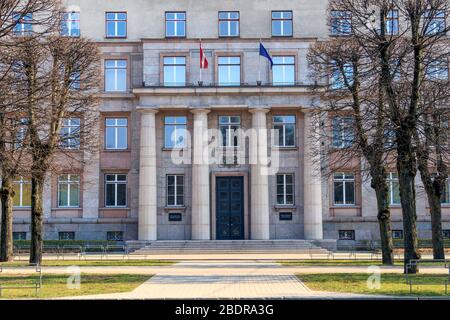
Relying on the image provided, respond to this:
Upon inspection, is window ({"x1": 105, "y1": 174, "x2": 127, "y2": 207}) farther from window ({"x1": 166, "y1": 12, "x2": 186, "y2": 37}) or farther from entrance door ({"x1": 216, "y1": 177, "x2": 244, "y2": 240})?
window ({"x1": 166, "y1": 12, "x2": 186, "y2": 37})

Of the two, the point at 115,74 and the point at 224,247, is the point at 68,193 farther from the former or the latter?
the point at 224,247

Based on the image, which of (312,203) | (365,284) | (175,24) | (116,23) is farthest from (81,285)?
(116,23)

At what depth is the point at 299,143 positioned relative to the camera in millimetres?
47000

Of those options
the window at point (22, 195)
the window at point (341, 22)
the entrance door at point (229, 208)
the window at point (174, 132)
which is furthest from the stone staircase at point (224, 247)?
the window at point (341, 22)

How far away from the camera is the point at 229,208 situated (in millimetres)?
46812

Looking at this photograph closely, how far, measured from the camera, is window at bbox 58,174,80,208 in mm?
48000

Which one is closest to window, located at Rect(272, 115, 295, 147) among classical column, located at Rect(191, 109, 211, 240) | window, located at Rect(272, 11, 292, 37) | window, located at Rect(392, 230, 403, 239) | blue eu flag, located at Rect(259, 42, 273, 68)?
blue eu flag, located at Rect(259, 42, 273, 68)

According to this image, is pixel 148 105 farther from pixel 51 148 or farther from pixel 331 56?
pixel 331 56

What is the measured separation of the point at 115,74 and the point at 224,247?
15962 mm

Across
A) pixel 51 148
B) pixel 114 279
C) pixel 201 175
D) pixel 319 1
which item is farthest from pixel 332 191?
pixel 114 279

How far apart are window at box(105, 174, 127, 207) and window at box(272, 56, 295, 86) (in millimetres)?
13558

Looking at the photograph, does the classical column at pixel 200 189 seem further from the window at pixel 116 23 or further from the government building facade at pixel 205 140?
the window at pixel 116 23

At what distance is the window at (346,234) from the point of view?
48.1 m

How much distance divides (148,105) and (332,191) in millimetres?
15180
